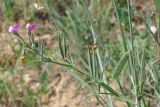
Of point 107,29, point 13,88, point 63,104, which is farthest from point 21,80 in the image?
point 107,29

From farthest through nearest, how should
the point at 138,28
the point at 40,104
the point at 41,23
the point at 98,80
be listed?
the point at 41,23 → the point at 138,28 → the point at 40,104 → the point at 98,80

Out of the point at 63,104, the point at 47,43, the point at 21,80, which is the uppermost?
the point at 47,43

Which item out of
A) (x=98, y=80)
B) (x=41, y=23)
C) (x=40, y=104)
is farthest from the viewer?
(x=41, y=23)

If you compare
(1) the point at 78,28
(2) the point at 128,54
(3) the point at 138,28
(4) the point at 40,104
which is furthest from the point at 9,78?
(2) the point at 128,54

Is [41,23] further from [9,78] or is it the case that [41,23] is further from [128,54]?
[128,54]

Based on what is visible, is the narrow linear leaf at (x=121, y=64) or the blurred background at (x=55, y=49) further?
the blurred background at (x=55, y=49)

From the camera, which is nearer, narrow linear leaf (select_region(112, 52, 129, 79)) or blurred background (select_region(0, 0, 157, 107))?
narrow linear leaf (select_region(112, 52, 129, 79))

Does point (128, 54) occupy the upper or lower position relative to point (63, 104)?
upper

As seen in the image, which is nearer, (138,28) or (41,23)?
(138,28)

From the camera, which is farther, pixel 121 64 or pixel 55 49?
pixel 55 49
